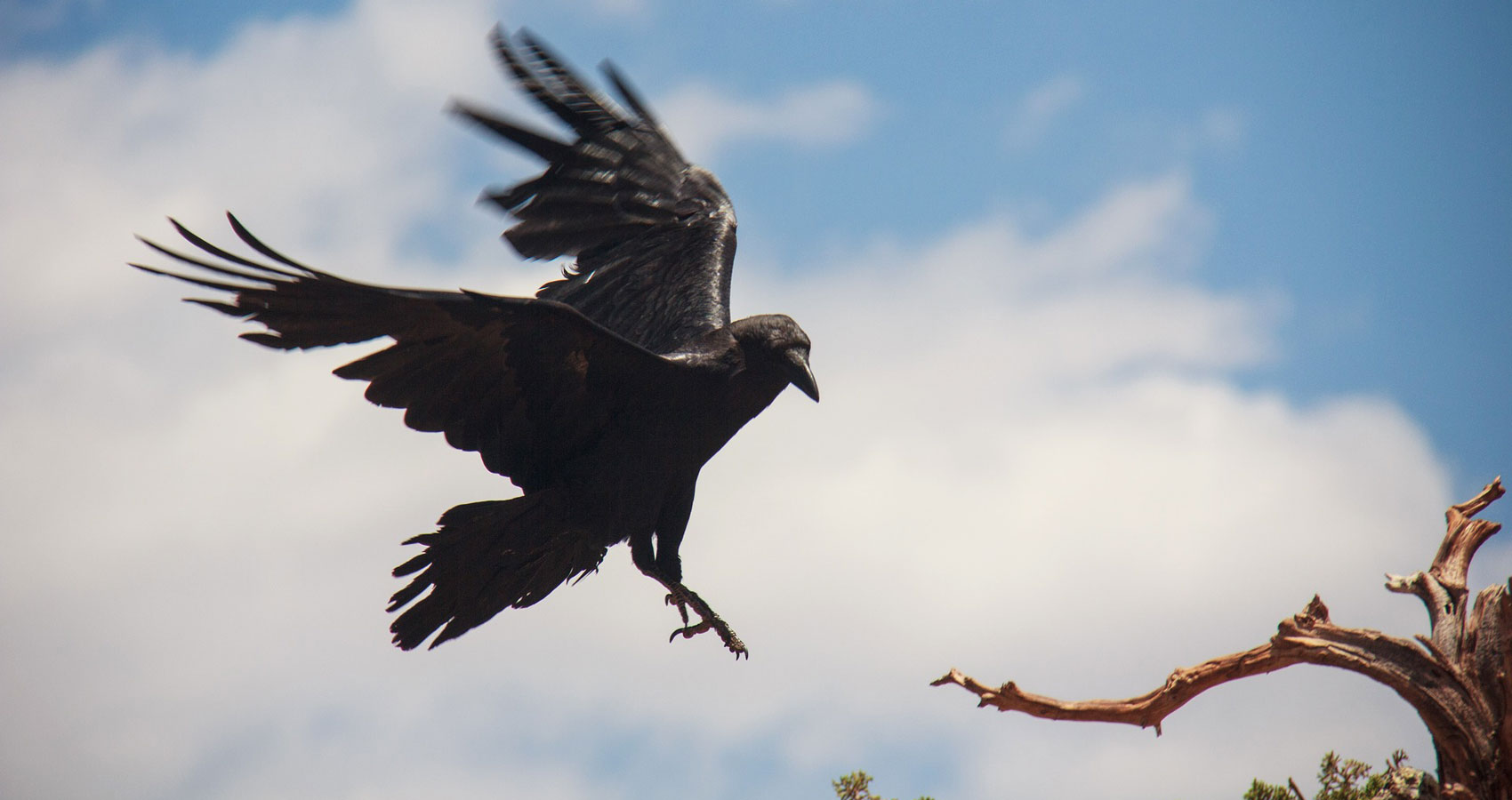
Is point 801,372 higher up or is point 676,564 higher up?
point 801,372

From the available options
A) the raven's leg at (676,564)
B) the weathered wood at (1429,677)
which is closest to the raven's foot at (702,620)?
the raven's leg at (676,564)

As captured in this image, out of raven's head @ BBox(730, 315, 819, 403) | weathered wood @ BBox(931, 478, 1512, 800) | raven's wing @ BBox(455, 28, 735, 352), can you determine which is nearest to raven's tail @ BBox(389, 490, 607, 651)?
raven's head @ BBox(730, 315, 819, 403)

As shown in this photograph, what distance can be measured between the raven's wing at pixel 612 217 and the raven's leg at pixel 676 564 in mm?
1105

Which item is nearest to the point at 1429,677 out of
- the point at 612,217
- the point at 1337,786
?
the point at 1337,786

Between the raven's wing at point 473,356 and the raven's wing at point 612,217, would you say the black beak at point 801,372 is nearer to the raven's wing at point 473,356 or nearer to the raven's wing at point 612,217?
the raven's wing at point 473,356

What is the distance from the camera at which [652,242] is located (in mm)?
7383

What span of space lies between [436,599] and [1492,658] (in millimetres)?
4297

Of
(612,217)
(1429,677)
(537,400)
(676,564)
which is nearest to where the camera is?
(1429,677)

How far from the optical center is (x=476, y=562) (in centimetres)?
577

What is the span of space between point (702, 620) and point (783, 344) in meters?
1.37

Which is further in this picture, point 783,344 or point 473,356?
point 783,344

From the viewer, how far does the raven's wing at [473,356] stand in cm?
502

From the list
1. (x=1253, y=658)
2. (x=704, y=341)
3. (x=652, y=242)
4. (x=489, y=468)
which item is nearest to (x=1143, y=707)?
(x=1253, y=658)

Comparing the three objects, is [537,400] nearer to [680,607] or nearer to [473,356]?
[473,356]
